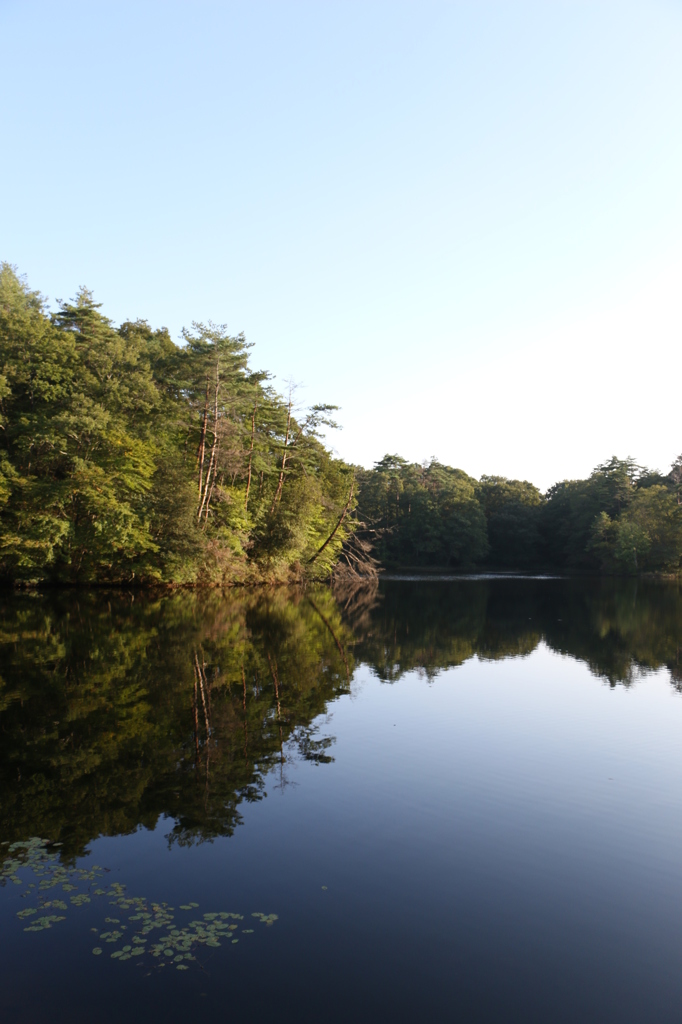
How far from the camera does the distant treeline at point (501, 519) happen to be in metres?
82.8

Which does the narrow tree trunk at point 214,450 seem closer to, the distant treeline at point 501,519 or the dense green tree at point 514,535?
the distant treeline at point 501,519

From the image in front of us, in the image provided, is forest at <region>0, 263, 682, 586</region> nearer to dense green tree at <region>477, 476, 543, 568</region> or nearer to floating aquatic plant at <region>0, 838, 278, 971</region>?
floating aquatic plant at <region>0, 838, 278, 971</region>

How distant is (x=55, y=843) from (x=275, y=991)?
3.28 meters

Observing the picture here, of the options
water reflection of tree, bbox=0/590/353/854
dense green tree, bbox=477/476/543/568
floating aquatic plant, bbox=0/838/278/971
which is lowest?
water reflection of tree, bbox=0/590/353/854

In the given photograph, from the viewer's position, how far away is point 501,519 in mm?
94125

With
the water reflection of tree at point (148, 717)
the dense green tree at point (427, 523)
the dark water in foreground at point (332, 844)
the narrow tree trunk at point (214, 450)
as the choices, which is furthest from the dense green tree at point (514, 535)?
the dark water in foreground at point (332, 844)

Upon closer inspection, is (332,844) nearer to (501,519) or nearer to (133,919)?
(133,919)

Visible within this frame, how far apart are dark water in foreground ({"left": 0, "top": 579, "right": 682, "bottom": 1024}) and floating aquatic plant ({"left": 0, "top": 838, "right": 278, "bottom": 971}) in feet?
0.07

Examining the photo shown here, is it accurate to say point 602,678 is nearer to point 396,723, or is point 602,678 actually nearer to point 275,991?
point 396,723

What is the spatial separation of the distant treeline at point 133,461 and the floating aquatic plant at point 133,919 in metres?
24.7

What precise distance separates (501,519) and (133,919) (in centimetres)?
9179

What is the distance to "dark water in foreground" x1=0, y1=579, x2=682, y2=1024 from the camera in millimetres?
4930

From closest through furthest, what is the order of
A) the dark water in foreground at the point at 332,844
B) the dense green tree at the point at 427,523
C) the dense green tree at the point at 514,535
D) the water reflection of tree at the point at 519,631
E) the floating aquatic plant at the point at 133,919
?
1. the dark water in foreground at the point at 332,844
2. the floating aquatic plant at the point at 133,919
3. the water reflection of tree at the point at 519,631
4. the dense green tree at the point at 427,523
5. the dense green tree at the point at 514,535

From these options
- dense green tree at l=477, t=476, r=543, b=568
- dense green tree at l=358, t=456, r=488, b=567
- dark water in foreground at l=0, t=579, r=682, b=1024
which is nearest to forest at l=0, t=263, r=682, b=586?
dark water in foreground at l=0, t=579, r=682, b=1024
